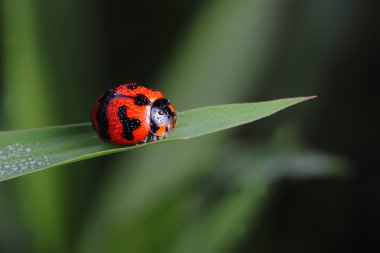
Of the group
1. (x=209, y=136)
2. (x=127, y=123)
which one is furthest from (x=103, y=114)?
A: (x=209, y=136)

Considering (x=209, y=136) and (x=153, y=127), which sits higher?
(x=153, y=127)

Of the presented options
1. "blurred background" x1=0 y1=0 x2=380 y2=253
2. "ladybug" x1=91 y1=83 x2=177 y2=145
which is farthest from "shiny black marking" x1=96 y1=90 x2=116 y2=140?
"blurred background" x1=0 y1=0 x2=380 y2=253

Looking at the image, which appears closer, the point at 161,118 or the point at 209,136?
the point at 161,118

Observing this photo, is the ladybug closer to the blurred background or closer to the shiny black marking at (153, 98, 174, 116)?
the shiny black marking at (153, 98, 174, 116)

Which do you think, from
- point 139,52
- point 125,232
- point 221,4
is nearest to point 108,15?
point 139,52

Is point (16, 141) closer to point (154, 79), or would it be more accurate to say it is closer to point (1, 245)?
point (1, 245)

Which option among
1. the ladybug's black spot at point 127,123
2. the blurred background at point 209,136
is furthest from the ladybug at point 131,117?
the blurred background at point 209,136

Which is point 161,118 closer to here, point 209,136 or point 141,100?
point 141,100

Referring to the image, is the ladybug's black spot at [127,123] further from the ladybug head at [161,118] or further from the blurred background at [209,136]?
the blurred background at [209,136]
